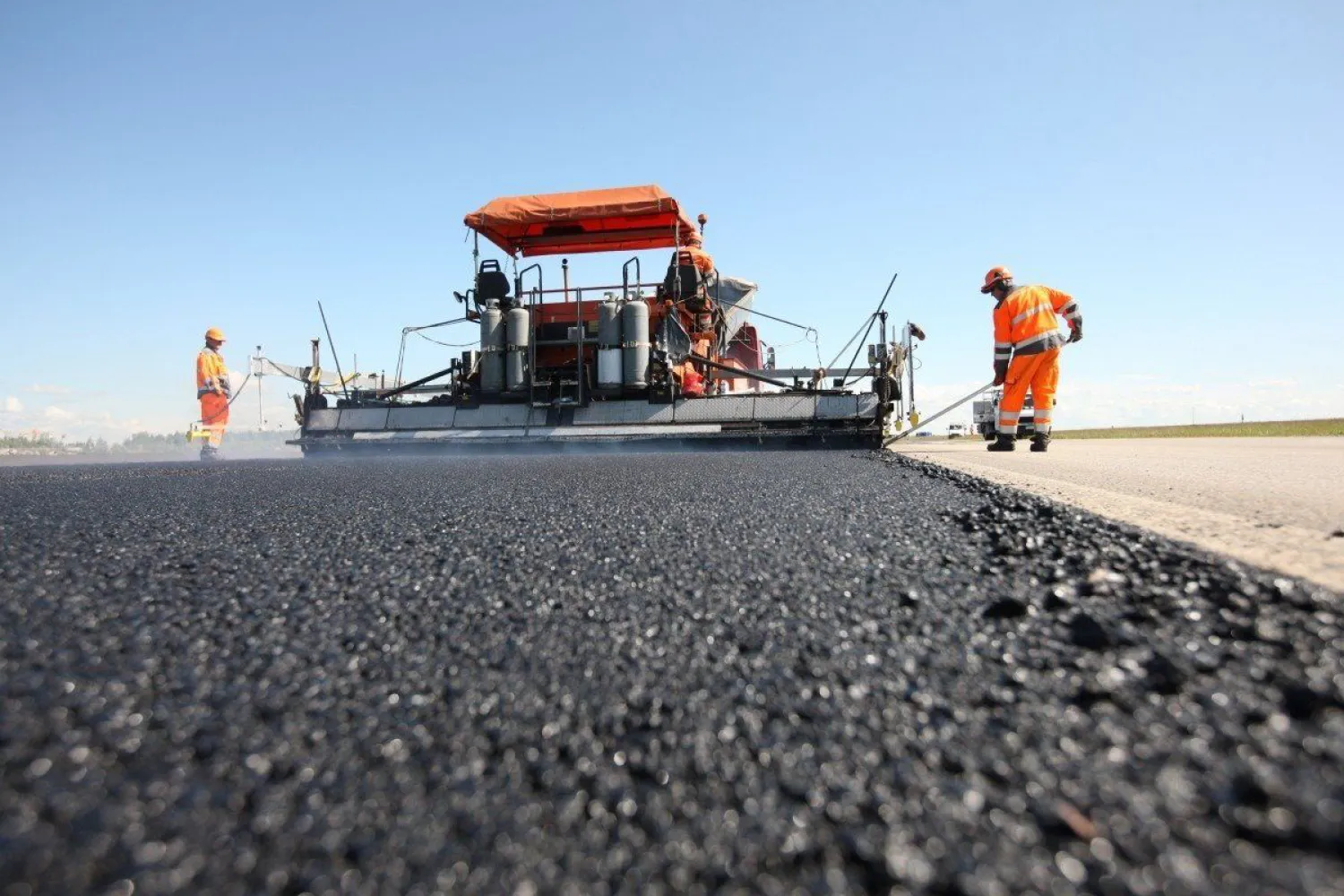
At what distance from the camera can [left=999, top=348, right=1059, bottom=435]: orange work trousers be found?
18.6ft

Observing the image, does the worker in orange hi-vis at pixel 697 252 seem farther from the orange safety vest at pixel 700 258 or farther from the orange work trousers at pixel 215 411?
the orange work trousers at pixel 215 411

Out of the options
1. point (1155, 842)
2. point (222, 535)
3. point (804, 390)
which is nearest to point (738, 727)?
point (1155, 842)

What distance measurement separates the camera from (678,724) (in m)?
0.70

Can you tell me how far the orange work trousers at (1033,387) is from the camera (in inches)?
223

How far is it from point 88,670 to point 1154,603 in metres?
1.35

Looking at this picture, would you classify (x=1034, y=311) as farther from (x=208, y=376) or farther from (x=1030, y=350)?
(x=208, y=376)

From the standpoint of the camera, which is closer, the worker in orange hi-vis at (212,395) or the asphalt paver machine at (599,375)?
the asphalt paver machine at (599,375)

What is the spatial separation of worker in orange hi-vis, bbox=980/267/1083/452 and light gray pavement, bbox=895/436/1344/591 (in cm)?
147

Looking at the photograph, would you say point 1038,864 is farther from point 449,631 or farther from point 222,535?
point 222,535

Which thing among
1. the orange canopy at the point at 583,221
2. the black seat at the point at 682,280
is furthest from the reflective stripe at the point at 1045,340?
the orange canopy at the point at 583,221

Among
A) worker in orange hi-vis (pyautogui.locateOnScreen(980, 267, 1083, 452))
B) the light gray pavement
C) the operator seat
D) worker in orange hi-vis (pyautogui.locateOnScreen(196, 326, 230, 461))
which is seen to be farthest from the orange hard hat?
worker in orange hi-vis (pyautogui.locateOnScreen(196, 326, 230, 461))

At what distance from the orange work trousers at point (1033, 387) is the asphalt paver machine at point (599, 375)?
131 centimetres

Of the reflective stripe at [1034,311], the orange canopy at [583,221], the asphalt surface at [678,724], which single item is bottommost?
the asphalt surface at [678,724]

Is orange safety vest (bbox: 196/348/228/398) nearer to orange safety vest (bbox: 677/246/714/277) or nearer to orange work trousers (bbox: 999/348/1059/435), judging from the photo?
orange safety vest (bbox: 677/246/714/277)
